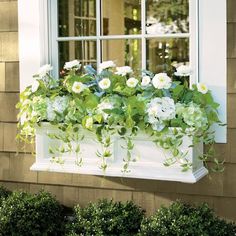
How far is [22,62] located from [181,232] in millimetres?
1411

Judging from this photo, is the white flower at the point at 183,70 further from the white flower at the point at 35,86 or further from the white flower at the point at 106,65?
the white flower at the point at 35,86

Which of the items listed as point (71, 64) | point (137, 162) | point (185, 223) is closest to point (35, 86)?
point (71, 64)

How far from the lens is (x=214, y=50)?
11.3ft

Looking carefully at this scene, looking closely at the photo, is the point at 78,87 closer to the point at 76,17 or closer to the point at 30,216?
the point at 76,17

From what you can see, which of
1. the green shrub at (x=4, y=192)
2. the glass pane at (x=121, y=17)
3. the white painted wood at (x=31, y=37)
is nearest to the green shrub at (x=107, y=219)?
the green shrub at (x=4, y=192)

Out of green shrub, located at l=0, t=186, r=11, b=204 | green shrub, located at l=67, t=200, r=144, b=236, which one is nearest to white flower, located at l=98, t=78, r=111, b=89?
green shrub, located at l=67, t=200, r=144, b=236

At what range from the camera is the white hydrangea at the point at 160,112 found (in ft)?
10.7

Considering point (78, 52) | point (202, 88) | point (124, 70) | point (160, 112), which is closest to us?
point (160, 112)

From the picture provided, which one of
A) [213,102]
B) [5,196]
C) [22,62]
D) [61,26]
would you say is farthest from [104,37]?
[5,196]

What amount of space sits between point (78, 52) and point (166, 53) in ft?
1.77

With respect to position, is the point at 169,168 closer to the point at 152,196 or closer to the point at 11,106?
the point at 152,196

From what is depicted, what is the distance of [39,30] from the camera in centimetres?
385

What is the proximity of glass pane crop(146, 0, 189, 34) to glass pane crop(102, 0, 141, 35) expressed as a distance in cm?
7

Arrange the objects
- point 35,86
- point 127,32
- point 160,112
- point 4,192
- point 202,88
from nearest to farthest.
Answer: point 160,112, point 202,88, point 35,86, point 127,32, point 4,192
